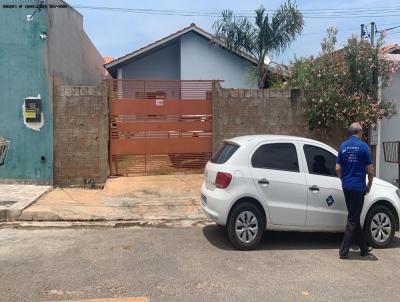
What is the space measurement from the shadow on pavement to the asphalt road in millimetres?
16

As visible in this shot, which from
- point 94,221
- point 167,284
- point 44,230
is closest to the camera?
point 167,284

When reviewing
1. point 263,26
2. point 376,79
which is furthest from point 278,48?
point 376,79

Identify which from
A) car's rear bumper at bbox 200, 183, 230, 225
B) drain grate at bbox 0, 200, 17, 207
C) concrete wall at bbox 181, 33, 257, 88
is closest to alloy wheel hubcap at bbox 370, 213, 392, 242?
car's rear bumper at bbox 200, 183, 230, 225

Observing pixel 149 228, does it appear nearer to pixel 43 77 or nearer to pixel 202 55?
pixel 43 77

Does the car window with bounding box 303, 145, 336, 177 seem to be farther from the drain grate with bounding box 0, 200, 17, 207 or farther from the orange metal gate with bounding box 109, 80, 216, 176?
the drain grate with bounding box 0, 200, 17, 207

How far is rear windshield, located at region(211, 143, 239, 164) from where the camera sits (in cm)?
765

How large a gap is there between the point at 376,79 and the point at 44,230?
8686 mm

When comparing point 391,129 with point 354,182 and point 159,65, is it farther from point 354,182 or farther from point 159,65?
point 159,65

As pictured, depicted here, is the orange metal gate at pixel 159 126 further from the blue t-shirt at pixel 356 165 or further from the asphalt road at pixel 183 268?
the blue t-shirt at pixel 356 165

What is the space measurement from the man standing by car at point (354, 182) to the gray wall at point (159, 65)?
13819 mm

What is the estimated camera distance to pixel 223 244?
7.70 meters

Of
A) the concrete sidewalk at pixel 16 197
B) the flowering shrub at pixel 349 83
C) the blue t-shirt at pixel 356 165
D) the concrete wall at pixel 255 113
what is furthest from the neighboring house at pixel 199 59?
the blue t-shirt at pixel 356 165

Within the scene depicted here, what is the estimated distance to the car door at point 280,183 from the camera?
7.46m

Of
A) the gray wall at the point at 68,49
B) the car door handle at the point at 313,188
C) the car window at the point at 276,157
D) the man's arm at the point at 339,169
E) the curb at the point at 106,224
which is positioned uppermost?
the gray wall at the point at 68,49
